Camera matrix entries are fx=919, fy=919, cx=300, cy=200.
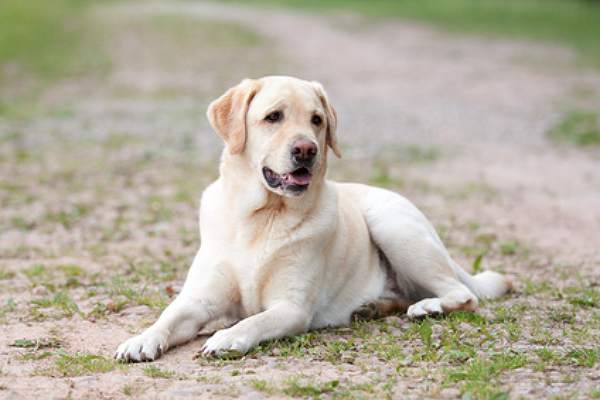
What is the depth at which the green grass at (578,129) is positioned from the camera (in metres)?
14.2

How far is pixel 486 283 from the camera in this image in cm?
632

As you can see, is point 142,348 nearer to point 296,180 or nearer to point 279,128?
point 296,180

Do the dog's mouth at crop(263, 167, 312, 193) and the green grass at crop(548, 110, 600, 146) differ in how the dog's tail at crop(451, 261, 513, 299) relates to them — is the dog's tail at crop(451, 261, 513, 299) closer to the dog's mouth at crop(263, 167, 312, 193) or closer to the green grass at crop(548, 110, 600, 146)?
the dog's mouth at crop(263, 167, 312, 193)

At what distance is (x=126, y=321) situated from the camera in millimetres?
5746

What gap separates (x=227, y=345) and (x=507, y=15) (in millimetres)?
30721

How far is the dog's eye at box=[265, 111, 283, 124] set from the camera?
523cm

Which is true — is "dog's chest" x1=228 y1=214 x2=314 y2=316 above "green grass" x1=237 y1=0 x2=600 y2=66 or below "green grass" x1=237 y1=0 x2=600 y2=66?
below

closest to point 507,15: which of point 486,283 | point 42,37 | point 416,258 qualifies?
point 42,37

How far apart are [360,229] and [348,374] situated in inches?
60.4

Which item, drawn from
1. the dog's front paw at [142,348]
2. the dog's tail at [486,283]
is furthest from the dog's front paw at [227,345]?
the dog's tail at [486,283]

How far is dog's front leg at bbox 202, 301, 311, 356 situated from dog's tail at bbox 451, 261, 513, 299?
141cm

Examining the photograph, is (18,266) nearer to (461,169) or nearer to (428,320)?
(428,320)

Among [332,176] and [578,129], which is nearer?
[332,176]

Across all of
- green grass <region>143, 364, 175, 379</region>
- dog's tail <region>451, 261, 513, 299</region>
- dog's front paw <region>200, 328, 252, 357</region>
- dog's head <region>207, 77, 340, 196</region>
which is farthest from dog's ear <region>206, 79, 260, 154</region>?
dog's tail <region>451, 261, 513, 299</region>
